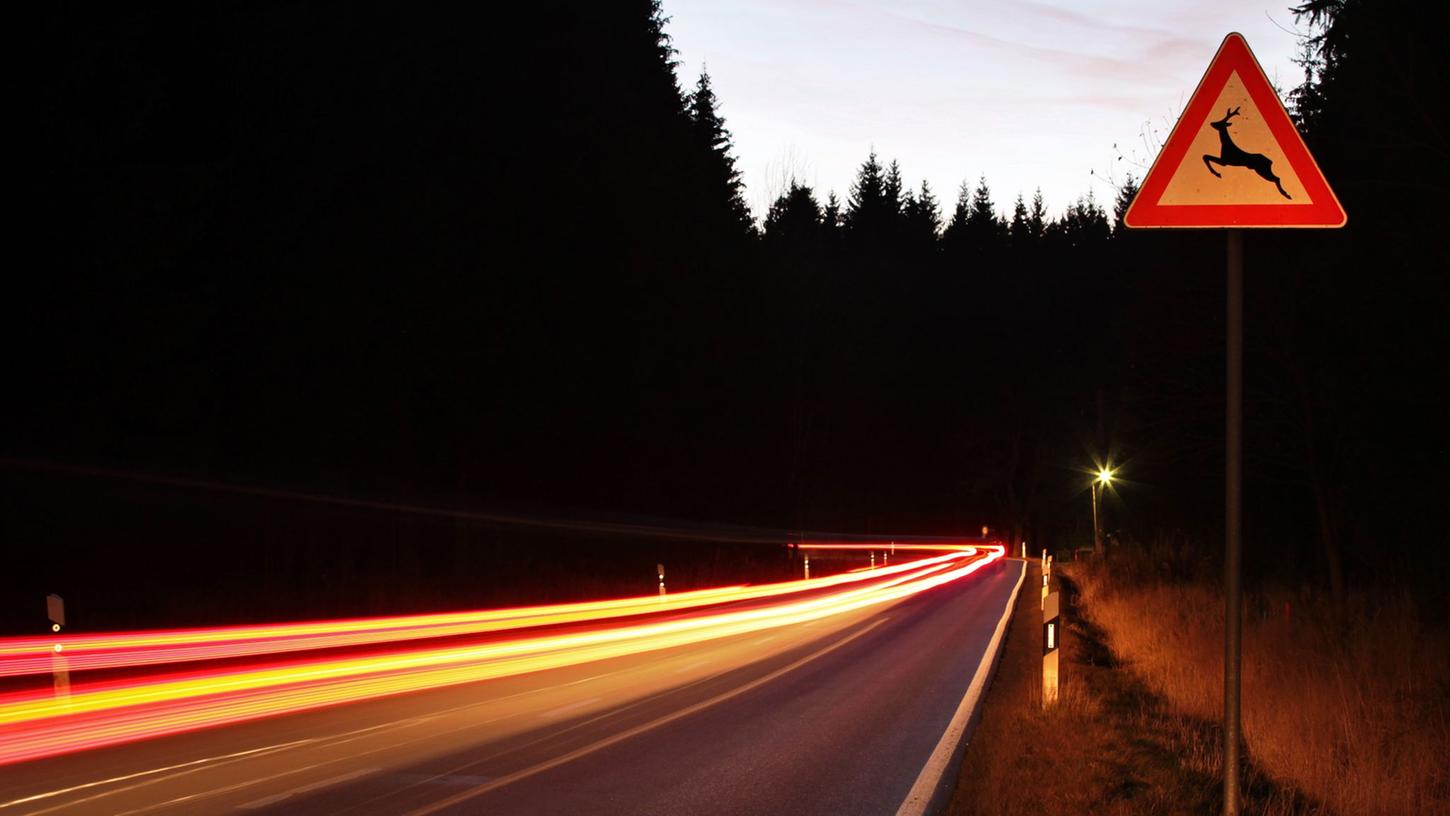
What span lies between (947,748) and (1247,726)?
3.01 meters

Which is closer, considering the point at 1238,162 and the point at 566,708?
the point at 1238,162

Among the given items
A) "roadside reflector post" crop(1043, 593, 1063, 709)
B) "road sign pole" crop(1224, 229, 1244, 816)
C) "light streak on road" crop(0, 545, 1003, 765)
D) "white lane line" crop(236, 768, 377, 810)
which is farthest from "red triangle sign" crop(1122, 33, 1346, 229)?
"light streak on road" crop(0, 545, 1003, 765)

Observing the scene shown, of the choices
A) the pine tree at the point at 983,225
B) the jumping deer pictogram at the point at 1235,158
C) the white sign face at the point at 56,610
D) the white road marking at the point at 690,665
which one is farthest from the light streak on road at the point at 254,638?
the pine tree at the point at 983,225

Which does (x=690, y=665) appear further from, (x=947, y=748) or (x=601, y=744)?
(x=947, y=748)

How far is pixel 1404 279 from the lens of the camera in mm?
17812

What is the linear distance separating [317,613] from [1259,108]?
20604 mm

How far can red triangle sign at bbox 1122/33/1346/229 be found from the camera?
576 centimetres

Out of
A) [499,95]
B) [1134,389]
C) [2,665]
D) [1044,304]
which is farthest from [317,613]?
[1044,304]

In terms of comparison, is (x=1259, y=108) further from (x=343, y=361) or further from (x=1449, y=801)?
(x=343, y=361)

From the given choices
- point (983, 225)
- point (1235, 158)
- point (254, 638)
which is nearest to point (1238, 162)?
point (1235, 158)

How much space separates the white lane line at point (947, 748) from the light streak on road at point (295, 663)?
6.30m

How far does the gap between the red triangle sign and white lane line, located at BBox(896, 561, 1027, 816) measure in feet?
15.0

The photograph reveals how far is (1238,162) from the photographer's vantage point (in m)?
5.86

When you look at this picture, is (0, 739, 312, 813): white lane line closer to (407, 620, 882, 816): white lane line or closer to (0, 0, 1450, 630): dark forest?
(407, 620, 882, 816): white lane line
